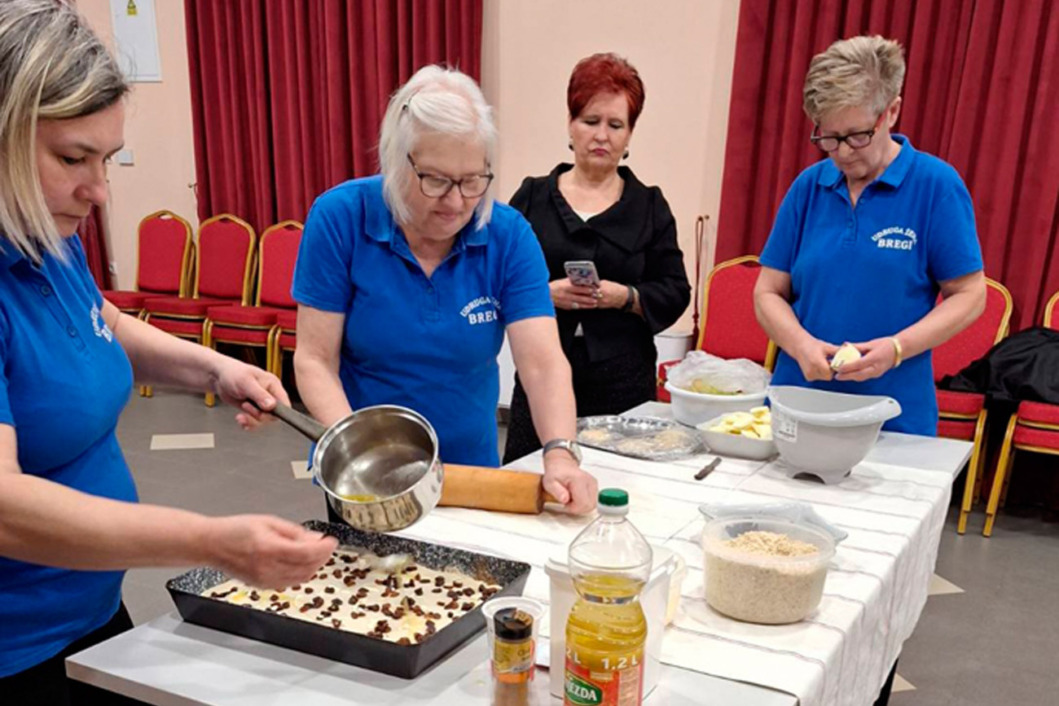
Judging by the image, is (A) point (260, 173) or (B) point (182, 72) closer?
(A) point (260, 173)

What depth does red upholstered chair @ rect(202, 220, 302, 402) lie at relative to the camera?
480cm

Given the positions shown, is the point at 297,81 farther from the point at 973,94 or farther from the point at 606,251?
the point at 973,94

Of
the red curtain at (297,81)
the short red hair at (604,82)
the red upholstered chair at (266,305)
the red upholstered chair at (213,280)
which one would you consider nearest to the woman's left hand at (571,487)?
the short red hair at (604,82)

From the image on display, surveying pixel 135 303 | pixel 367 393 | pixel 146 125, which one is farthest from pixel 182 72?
pixel 367 393

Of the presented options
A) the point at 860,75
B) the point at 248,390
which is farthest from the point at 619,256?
the point at 248,390

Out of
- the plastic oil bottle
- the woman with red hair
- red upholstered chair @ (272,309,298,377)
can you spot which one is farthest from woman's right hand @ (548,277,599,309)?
red upholstered chair @ (272,309,298,377)

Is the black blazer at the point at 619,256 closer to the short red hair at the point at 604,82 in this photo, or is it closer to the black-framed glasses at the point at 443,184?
the short red hair at the point at 604,82

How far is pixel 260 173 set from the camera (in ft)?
17.1

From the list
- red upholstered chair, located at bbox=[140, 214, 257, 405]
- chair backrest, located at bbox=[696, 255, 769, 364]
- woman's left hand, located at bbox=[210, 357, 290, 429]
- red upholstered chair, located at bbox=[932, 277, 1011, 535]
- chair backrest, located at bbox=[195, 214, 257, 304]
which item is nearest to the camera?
woman's left hand, located at bbox=[210, 357, 290, 429]

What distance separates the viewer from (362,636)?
38.9 inches

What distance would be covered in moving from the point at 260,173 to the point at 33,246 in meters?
4.47

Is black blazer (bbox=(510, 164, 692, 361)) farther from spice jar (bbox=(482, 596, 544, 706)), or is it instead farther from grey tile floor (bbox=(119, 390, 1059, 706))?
spice jar (bbox=(482, 596, 544, 706))

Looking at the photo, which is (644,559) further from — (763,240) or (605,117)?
(763,240)

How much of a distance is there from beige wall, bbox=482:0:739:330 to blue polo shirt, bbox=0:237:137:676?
341cm
